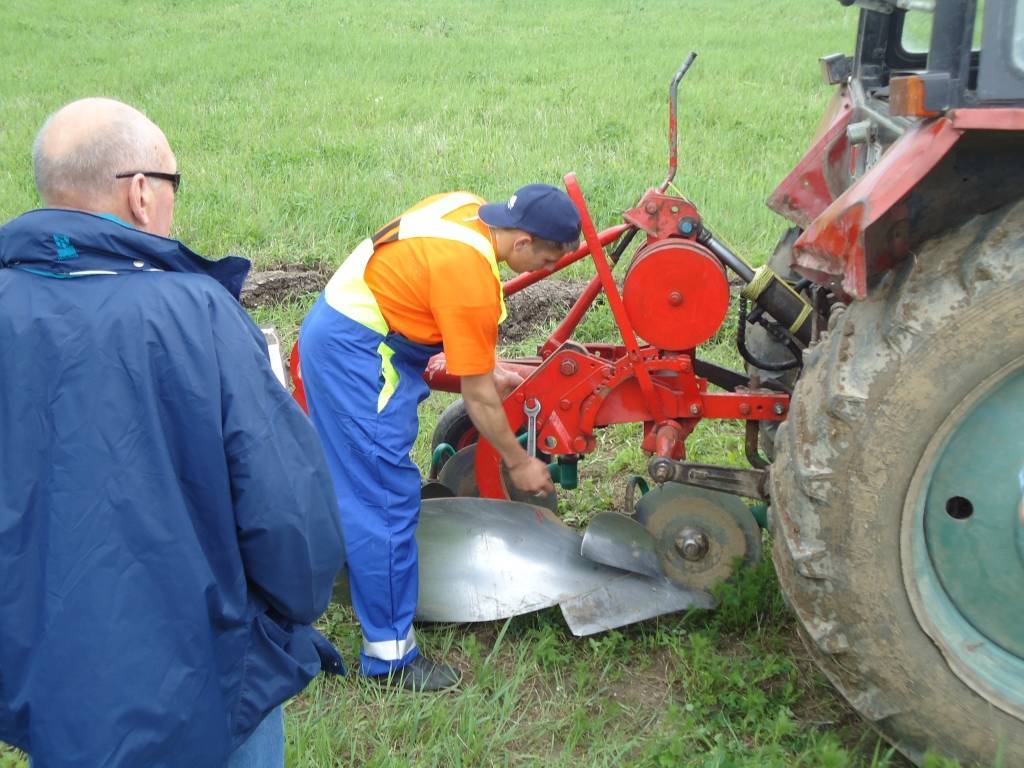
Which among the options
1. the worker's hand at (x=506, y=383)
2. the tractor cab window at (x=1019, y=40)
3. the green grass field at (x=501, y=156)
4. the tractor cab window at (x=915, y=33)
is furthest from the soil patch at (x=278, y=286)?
the tractor cab window at (x=1019, y=40)

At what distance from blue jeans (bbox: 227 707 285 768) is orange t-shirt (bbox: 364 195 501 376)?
1.17 meters

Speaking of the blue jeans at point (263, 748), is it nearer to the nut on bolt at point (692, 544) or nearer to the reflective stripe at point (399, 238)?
the reflective stripe at point (399, 238)

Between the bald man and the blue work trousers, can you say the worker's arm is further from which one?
the bald man

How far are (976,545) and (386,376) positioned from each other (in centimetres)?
163

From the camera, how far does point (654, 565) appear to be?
3318 millimetres

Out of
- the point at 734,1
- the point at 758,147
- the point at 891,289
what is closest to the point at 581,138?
the point at 758,147

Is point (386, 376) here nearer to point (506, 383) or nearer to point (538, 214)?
point (506, 383)

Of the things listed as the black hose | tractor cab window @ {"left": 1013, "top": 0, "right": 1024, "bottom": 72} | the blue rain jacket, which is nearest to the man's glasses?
the blue rain jacket

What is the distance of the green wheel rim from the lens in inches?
91.4

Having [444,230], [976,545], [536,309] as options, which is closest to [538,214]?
[444,230]

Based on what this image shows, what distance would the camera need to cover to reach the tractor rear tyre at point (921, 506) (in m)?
2.23

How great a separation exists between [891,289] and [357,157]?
6.32m

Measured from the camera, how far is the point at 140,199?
1732 mm

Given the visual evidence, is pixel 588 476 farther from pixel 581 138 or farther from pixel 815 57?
pixel 815 57
